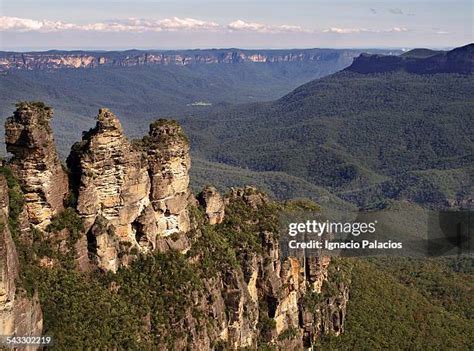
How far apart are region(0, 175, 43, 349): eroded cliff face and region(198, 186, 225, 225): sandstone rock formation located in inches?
692

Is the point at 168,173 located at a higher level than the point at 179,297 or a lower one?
higher

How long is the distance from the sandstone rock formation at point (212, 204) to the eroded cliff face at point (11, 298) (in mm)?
17577

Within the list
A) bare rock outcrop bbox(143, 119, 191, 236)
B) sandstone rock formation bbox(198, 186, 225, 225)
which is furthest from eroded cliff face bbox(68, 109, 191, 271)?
sandstone rock formation bbox(198, 186, 225, 225)

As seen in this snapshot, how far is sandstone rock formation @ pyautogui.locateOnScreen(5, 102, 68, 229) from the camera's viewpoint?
3144 cm

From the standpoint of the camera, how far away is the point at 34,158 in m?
31.6

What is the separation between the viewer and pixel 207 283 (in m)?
38.8

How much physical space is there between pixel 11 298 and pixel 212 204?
66.8ft

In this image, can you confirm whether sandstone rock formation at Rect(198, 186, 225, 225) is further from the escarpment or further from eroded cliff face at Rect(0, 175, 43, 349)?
eroded cliff face at Rect(0, 175, 43, 349)

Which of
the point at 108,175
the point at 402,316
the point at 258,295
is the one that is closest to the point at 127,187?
the point at 108,175

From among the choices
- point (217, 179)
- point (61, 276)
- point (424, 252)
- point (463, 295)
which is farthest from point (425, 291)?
point (217, 179)

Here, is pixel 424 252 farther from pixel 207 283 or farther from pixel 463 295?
pixel 207 283

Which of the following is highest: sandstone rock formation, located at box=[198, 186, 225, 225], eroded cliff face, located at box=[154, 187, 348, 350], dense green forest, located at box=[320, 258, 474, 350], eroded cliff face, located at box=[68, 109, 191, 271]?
eroded cliff face, located at box=[68, 109, 191, 271]

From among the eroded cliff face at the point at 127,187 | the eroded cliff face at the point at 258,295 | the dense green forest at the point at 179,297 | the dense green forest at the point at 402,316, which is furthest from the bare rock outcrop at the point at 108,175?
the dense green forest at the point at 402,316

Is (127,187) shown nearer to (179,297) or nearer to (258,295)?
(179,297)
